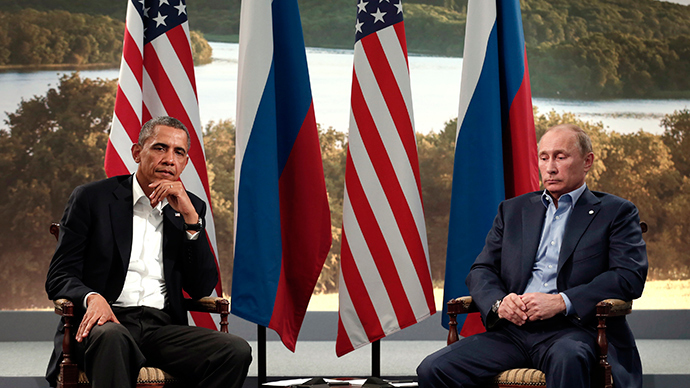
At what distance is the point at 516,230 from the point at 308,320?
2.76 metres

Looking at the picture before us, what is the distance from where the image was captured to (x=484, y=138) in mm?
3117

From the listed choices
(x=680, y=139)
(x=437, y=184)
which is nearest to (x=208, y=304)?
(x=437, y=184)

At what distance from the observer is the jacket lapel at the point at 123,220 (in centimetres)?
248

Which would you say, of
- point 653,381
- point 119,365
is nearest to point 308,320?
point 653,381

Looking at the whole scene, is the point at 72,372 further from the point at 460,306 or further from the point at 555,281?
the point at 555,281

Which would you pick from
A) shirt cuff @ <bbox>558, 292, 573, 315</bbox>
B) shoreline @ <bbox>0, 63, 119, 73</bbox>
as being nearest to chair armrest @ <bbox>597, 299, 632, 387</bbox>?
shirt cuff @ <bbox>558, 292, 573, 315</bbox>

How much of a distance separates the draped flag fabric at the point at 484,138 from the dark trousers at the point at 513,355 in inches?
27.4

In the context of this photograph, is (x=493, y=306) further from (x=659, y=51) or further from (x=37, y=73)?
(x=37, y=73)

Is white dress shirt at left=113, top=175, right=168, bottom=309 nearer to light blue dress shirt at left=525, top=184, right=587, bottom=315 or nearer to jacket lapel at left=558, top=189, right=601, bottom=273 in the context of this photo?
light blue dress shirt at left=525, top=184, right=587, bottom=315

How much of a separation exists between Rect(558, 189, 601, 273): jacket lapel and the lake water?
3019 mm

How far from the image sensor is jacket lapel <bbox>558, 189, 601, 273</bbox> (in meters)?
2.47

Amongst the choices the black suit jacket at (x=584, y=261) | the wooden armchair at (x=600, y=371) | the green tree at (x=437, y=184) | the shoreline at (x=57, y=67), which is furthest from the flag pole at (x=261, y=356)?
the shoreline at (x=57, y=67)

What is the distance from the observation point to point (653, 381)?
335 cm

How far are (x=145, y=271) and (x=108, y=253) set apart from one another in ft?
0.53
